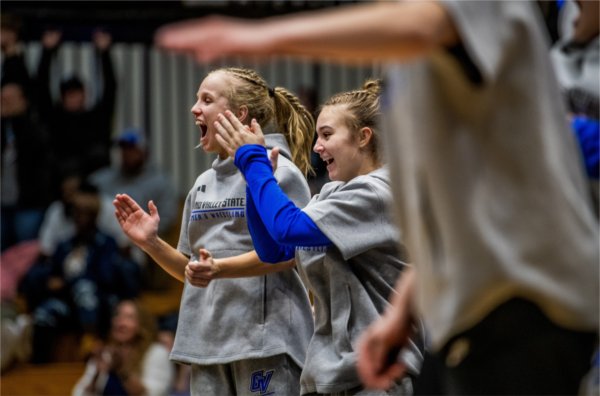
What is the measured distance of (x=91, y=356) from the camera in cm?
748

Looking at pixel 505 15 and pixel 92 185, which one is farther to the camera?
pixel 92 185

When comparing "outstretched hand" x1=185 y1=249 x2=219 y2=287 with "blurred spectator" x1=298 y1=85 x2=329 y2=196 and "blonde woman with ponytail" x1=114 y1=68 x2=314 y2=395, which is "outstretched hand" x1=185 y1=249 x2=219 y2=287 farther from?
"blurred spectator" x1=298 y1=85 x2=329 y2=196

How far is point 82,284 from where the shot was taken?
7852 millimetres

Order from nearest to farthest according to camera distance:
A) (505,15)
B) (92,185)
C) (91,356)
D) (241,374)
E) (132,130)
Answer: (505,15) → (241,374) → (91,356) → (92,185) → (132,130)

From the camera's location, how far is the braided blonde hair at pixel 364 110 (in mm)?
3510

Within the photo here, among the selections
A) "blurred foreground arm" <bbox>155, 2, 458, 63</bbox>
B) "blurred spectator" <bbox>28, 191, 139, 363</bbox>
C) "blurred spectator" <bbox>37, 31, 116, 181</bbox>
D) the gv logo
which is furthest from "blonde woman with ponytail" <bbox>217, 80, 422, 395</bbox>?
"blurred spectator" <bbox>37, 31, 116, 181</bbox>

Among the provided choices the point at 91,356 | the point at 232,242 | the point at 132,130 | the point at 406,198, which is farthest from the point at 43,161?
the point at 406,198

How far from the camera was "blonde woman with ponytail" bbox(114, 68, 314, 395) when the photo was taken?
3.61m

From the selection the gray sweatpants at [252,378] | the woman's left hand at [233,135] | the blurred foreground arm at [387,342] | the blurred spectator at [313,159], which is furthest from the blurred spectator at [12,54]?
the blurred foreground arm at [387,342]

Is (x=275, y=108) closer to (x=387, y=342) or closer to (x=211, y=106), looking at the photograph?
(x=211, y=106)

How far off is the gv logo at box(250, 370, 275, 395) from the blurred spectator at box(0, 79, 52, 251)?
5126 mm

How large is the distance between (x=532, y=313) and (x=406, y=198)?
26 centimetres

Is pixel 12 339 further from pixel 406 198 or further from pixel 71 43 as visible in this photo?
pixel 406 198

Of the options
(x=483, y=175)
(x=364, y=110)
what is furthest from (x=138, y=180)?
(x=483, y=175)
